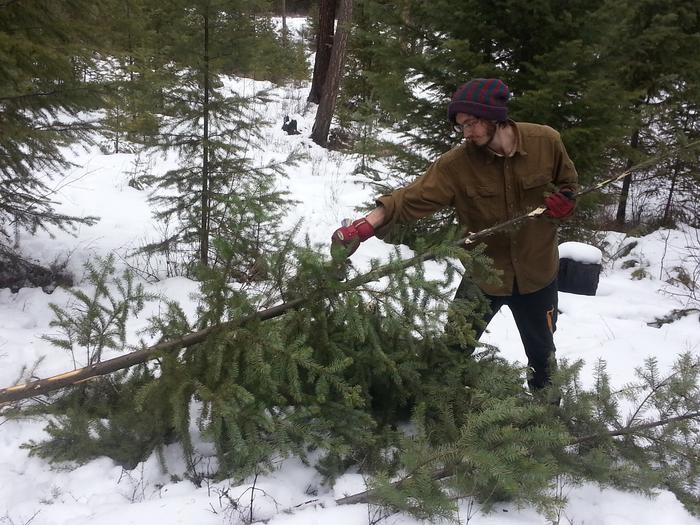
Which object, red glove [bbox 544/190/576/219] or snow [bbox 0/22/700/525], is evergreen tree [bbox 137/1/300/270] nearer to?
snow [bbox 0/22/700/525]

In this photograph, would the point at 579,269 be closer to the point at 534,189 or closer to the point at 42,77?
the point at 534,189

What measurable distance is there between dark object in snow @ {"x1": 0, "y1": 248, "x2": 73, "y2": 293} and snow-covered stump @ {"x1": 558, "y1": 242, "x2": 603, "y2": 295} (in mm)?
5981

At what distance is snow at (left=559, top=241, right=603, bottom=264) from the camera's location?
6.34m

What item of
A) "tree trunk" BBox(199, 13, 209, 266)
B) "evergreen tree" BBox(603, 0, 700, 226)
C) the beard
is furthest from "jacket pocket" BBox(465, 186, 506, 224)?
"evergreen tree" BBox(603, 0, 700, 226)

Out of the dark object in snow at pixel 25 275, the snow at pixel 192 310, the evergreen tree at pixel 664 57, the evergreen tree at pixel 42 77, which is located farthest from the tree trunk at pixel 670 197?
the dark object in snow at pixel 25 275

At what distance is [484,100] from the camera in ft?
9.18

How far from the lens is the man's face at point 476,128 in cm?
287

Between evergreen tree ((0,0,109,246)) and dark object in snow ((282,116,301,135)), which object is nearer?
evergreen tree ((0,0,109,246))

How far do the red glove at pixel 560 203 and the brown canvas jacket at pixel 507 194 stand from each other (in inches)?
4.1

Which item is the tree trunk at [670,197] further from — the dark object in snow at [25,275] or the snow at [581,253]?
the dark object in snow at [25,275]

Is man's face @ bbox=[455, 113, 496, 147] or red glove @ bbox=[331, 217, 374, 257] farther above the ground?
man's face @ bbox=[455, 113, 496, 147]

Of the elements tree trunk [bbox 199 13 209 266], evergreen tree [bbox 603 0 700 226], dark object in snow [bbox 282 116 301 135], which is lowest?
tree trunk [bbox 199 13 209 266]

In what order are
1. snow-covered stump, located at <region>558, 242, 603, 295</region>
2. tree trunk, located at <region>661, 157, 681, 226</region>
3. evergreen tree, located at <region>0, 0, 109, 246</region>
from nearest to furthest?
1. evergreen tree, located at <region>0, 0, 109, 246</region>
2. snow-covered stump, located at <region>558, 242, 603, 295</region>
3. tree trunk, located at <region>661, 157, 681, 226</region>

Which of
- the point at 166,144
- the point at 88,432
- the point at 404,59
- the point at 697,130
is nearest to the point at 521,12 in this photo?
the point at 404,59
